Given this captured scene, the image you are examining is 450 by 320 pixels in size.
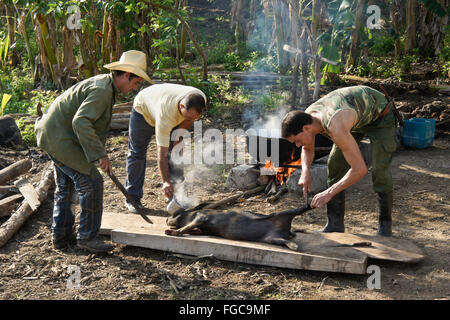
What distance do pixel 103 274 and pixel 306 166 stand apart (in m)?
2.33

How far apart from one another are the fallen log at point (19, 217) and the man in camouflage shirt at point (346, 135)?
3392 millimetres

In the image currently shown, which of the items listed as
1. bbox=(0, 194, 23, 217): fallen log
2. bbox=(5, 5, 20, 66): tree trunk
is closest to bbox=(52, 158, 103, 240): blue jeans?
bbox=(0, 194, 23, 217): fallen log

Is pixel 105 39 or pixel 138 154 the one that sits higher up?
pixel 105 39

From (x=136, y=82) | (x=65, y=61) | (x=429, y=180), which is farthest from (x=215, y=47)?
(x=136, y=82)

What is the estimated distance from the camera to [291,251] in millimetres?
4574

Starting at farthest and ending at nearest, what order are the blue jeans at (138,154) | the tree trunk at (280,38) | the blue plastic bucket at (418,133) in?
the tree trunk at (280,38) < the blue plastic bucket at (418,133) < the blue jeans at (138,154)

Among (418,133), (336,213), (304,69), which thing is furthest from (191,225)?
(418,133)

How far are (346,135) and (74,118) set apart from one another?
8.49ft

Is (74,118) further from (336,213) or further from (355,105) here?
(336,213)

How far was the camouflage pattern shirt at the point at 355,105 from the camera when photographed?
4.36m

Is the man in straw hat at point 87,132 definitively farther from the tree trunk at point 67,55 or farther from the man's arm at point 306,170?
the tree trunk at point 67,55

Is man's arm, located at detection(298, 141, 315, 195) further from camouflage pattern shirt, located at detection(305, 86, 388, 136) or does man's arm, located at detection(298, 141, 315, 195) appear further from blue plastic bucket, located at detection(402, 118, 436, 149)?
blue plastic bucket, located at detection(402, 118, 436, 149)

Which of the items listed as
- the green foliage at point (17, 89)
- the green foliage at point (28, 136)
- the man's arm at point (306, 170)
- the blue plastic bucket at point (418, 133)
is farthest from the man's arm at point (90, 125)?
the green foliage at point (17, 89)

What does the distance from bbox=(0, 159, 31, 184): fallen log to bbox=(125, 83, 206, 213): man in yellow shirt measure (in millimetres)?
2008
